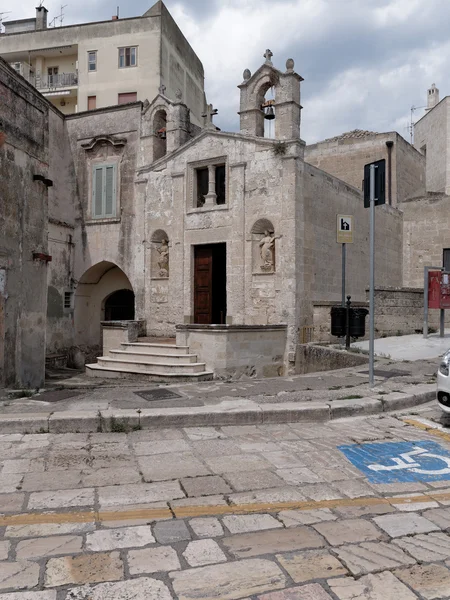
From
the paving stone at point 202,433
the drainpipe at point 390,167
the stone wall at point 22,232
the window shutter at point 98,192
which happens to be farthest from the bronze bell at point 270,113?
the paving stone at point 202,433

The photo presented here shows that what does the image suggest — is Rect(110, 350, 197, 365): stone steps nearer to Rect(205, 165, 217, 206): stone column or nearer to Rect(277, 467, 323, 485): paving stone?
Rect(205, 165, 217, 206): stone column

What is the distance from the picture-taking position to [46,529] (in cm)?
359

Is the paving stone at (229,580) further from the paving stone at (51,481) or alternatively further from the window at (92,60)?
the window at (92,60)

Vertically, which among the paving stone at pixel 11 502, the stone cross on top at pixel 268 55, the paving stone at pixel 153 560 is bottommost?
the paving stone at pixel 153 560

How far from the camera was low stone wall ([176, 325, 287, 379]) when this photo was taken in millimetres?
13883

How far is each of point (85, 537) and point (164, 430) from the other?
2775mm

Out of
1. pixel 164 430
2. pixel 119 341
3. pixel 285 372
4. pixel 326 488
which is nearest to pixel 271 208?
pixel 285 372

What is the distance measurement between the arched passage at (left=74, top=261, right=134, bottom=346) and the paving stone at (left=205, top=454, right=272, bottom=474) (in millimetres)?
15289

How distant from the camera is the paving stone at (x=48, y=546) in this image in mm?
3254

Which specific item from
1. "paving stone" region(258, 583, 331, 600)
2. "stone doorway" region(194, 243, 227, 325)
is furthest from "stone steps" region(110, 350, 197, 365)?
"paving stone" region(258, 583, 331, 600)

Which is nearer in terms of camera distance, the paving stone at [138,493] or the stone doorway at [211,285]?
the paving stone at [138,493]

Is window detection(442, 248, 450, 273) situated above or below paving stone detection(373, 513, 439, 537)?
above

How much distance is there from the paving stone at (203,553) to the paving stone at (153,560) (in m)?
0.08

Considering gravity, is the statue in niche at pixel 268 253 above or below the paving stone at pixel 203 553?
above
